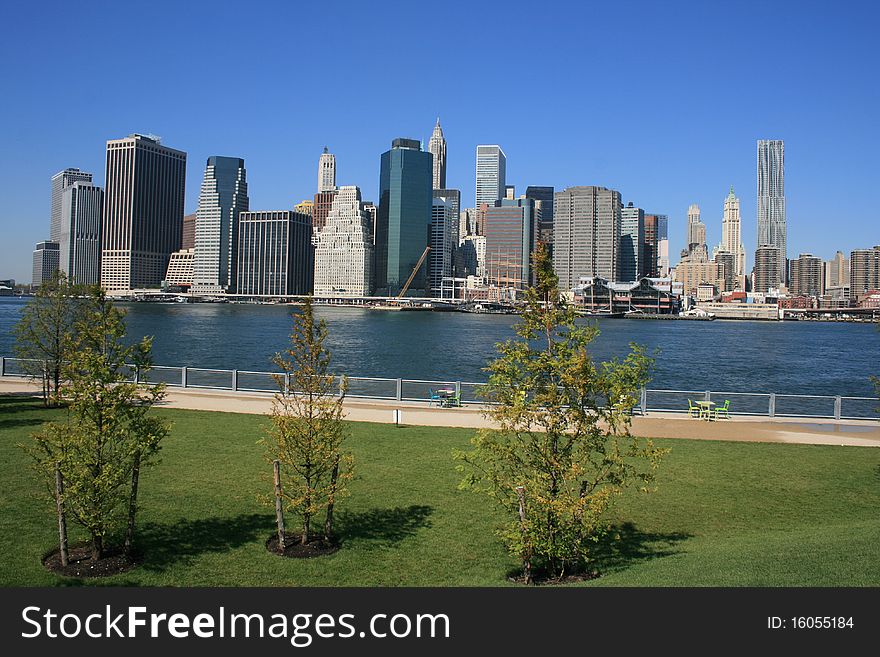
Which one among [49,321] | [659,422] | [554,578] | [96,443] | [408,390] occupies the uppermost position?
[49,321]

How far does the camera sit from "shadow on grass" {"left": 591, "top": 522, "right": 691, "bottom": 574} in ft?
32.0

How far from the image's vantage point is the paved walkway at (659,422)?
19.4 metres

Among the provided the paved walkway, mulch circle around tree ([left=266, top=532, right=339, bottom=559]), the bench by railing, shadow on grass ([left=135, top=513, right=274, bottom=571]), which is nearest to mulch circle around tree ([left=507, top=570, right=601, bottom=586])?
mulch circle around tree ([left=266, top=532, right=339, bottom=559])

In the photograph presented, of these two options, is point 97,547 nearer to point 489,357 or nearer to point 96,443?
point 96,443

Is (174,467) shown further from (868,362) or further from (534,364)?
(868,362)

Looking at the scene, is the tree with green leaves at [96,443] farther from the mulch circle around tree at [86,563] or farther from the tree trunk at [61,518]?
the mulch circle around tree at [86,563]

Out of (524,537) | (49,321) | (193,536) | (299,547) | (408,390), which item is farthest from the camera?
(408,390)

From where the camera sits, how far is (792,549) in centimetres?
934

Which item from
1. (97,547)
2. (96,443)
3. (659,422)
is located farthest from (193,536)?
(659,422)

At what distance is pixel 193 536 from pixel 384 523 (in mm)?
2858

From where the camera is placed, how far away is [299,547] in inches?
399

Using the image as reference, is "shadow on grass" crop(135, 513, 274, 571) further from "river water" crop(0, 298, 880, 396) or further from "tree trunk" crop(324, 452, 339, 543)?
"river water" crop(0, 298, 880, 396)

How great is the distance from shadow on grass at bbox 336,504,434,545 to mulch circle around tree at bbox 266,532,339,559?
1.21ft
